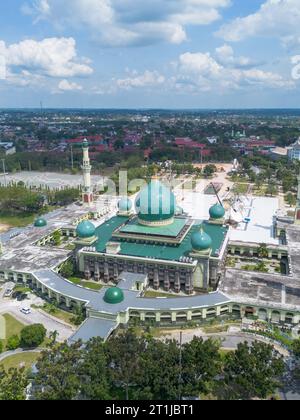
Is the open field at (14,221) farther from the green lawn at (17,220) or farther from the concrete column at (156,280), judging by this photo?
the concrete column at (156,280)

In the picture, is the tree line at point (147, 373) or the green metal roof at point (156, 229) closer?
the tree line at point (147, 373)

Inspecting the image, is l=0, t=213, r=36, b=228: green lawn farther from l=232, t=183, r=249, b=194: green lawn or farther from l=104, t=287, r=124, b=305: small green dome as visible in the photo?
l=232, t=183, r=249, b=194: green lawn

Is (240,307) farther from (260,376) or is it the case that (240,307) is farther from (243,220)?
(243,220)

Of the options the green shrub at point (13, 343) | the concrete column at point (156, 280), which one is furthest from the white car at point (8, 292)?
the concrete column at point (156, 280)

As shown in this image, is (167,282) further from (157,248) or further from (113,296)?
(113,296)

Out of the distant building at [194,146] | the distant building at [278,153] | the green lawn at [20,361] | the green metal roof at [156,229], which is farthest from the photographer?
the distant building at [194,146]

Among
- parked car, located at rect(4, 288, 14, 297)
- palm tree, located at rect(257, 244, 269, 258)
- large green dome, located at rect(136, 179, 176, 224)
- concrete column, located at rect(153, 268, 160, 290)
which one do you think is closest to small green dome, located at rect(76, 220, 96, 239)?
large green dome, located at rect(136, 179, 176, 224)

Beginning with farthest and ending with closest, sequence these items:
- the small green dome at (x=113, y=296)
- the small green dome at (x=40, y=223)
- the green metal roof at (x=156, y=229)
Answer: the small green dome at (x=40, y=223)
the green metal roof at (x=156, y=229)
the small green dome at (x=113, y=296)

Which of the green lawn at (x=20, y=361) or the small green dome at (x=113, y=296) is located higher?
the small green dome at (x=113, y=296)
